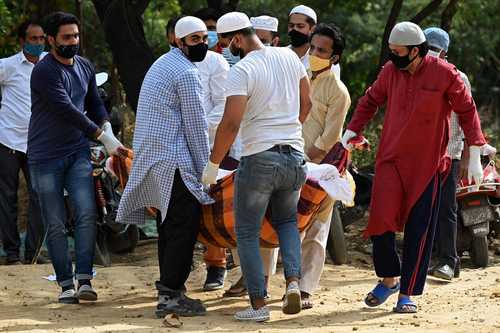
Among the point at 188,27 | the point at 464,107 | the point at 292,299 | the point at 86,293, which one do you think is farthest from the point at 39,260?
the point at 464,107

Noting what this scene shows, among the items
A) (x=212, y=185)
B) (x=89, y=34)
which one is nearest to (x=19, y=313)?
(x=212, y=185)

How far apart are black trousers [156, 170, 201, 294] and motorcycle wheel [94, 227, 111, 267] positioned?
2.50 m

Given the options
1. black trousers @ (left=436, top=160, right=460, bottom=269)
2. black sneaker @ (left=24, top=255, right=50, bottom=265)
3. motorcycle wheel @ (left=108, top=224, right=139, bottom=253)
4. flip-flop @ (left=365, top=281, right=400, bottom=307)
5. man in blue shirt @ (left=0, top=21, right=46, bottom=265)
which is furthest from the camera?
motorcycle wheel @ (left=108, top=224, right=139, bottom=253)

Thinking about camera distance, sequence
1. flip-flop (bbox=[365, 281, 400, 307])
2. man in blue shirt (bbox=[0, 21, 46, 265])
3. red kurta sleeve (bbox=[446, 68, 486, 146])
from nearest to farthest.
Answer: red kurta sleeve (bbox=[446, 68, 486, 146]), flip-flop (bbox=[365, 281, 400, 307]), man in blue shirt (bbox=[0, 21, 46, 265])

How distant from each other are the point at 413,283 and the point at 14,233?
155 inches

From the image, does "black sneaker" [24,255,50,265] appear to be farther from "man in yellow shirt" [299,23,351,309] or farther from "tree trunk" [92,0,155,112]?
"man in yellow shirt" [299,23,351,309]

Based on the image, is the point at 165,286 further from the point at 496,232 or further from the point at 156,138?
the point at 496,232

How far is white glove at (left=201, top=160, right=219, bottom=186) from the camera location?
25.6 ft

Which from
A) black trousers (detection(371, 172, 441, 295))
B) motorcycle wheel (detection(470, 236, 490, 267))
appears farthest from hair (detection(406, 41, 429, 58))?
motorcycle wheel (detection(470, 236, 490, 267))

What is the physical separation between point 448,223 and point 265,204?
8.62 feet

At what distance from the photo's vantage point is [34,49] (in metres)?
10.6

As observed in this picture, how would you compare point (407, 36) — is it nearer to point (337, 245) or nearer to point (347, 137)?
point (347, 137)

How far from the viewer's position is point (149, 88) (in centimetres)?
812

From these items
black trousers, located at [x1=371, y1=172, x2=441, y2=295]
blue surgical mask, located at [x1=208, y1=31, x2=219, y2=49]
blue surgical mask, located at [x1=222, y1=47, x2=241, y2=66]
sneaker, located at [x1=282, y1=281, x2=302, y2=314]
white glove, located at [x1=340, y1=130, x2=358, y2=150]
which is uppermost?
blue surgical mask, located at [x1=208, y1=31, x2=219, y2=49]
